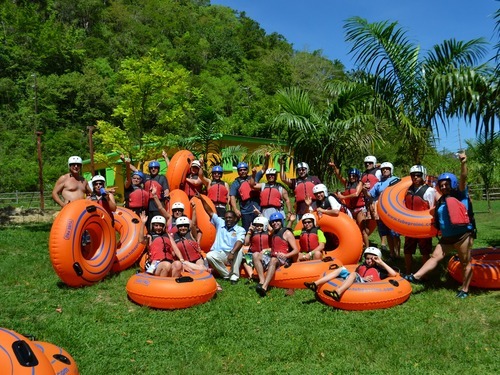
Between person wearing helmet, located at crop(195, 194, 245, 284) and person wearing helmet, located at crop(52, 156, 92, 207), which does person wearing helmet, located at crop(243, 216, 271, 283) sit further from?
person wearing helmet, located at crop(52, 156, 92, 207)

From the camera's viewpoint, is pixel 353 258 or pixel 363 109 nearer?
pixel 353 258

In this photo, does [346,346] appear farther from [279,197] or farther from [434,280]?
[279,197]

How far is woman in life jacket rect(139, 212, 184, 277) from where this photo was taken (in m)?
6.43

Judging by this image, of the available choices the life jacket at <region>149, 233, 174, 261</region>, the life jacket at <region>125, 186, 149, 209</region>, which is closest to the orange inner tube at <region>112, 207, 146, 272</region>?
the life jacket at <region>125, 186, 149, 209</region>

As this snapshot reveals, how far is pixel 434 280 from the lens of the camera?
6875mm

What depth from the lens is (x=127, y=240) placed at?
7.86m

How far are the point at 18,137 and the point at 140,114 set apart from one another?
822 inches

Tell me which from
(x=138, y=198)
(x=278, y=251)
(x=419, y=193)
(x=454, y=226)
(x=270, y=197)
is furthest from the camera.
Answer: (x=138, y=198)

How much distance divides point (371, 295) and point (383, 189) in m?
2.52

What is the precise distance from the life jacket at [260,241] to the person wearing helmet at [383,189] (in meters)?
2.11

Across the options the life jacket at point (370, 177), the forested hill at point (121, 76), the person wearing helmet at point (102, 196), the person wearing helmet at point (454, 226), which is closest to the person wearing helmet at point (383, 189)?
the life jacket at point (370, 177)

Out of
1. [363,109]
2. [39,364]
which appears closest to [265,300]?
[39,364]

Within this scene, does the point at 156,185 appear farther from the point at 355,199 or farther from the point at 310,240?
the point at 355,199

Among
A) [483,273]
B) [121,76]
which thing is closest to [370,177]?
[483,273]
